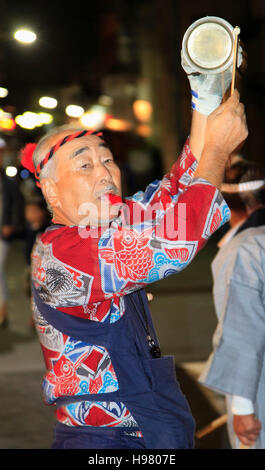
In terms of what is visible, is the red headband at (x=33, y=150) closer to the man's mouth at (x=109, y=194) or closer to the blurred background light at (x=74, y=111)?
the man's mouth at (x=109, y=194)

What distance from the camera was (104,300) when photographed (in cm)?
195

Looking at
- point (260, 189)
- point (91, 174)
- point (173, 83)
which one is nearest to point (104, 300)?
point (91, 174)

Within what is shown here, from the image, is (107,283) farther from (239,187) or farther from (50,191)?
(239,187)

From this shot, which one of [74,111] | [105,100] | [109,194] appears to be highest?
[109,194]

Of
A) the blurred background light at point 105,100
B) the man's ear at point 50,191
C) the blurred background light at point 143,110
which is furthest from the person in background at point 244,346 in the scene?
the blurred background light at point 105,100

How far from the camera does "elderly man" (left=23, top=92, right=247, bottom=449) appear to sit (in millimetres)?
1753

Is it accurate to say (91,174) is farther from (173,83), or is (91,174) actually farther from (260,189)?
(173,83)

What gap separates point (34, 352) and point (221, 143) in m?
5.57

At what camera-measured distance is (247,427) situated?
2.76m

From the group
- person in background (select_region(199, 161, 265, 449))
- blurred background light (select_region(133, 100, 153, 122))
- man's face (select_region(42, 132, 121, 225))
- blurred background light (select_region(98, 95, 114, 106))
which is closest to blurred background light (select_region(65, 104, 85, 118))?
blurred background light (select_region(133, 100, 153, 122))

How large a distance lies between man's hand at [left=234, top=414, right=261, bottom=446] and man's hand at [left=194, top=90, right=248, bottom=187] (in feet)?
4.42

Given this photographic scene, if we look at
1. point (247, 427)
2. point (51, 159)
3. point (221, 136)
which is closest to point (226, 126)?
point (221, 136)

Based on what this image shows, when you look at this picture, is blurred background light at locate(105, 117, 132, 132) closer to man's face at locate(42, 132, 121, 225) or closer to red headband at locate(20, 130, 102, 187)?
red headband at locate(20, 130, 102, 187)

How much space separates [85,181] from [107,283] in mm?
363
